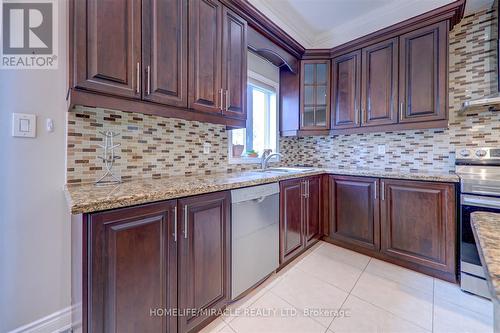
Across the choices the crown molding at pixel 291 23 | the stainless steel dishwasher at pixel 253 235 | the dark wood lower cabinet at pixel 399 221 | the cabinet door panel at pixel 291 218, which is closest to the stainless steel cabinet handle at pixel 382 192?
the dark wood lower cabinet at pixel 399 221

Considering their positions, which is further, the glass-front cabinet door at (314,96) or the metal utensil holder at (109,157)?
the glass-front cabinet door at (314,96)

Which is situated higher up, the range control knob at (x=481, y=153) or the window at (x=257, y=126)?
the window at (x=257, y=126)

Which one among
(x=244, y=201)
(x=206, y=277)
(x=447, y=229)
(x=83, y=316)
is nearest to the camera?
(x=83, y=316)

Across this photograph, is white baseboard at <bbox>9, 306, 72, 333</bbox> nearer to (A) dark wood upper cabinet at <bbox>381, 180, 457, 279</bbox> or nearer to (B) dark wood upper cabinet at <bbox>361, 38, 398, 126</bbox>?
(A) dark wood upper cabinet at <bbox>381, 180, 457, 279</bbox>

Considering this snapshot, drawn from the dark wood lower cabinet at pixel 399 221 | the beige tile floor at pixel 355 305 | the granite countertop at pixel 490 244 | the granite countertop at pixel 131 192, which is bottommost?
the beige tile floor at pixel 355 305

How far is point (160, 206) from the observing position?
3.63 ft

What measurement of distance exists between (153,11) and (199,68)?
1.35 ft

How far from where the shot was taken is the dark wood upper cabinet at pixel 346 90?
2.63 meters

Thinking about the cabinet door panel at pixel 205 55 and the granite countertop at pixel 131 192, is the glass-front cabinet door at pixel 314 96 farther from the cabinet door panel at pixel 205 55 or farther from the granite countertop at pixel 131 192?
the cabinet door panel at pixel 205 55

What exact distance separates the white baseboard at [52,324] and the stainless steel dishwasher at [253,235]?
1012mm

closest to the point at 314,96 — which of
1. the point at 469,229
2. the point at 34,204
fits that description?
the point at 469,229

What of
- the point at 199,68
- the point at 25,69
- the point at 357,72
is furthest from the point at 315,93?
the point at 25,69

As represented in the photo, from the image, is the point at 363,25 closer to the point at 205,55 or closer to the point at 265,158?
the point at 265,158

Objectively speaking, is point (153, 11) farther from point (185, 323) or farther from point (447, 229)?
point (447, 229)
